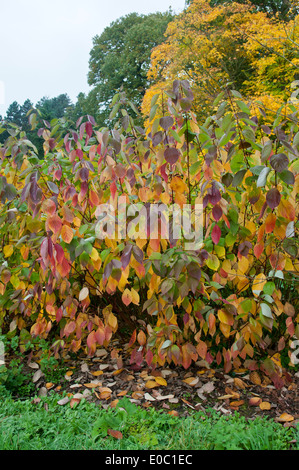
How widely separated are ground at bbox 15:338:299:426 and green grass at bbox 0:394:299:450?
11cm

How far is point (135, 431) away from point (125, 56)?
2238 cm

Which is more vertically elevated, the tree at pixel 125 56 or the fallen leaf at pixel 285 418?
the tree at pixel 125 56

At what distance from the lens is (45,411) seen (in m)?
1.73

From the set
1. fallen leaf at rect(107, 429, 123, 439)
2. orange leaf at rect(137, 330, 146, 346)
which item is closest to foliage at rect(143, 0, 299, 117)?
orange leaf at rect(137, 330, 146, 346)

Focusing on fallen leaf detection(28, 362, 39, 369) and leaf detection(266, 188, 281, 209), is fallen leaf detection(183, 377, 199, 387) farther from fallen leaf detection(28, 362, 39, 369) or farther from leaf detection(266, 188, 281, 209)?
leaf detection(266, 188, 281, 209)

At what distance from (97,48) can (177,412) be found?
2465cm

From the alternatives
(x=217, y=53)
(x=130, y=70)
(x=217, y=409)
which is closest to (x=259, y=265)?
(x=217, y=409)

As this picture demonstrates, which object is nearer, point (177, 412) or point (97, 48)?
point (177, 412)

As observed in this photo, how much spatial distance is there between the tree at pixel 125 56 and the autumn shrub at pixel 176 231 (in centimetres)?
1879

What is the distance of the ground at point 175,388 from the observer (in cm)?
182

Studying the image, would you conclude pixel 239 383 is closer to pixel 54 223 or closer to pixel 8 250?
pixel 54 223

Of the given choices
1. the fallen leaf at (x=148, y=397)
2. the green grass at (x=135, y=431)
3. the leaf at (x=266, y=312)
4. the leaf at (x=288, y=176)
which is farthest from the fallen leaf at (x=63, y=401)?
the leaf at (x=288, y=176)

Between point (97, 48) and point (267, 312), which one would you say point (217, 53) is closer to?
point (97, 48)

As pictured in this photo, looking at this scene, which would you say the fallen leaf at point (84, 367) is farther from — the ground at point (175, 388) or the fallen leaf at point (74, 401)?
the fallen leaf at point (74, 401)
